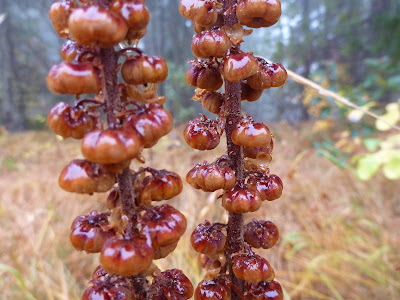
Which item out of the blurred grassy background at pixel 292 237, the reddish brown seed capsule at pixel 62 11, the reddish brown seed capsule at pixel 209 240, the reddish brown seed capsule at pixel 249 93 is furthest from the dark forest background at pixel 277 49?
the reddish brown seed capsule at pixel 62 11

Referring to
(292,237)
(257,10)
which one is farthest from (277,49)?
(257,10)

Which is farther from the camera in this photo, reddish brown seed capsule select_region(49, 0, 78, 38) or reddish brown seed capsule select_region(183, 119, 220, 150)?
reddish brown seed capsule select_region(183, 119, 220, 150)

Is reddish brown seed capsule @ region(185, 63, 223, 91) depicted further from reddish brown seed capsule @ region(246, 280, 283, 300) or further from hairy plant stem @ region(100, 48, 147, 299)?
reddish brown seed capsule @ region(246, 280, 283, 300)

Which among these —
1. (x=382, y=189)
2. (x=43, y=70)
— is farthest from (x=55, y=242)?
(x=43, y=70)

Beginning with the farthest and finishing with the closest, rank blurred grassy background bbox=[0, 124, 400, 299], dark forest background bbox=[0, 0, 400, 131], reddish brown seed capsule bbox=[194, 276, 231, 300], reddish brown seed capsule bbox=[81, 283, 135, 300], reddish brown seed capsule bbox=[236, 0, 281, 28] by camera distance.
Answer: dark forest background bbox=[0, 0, 400, 131] < blurred grassy background bbox=[0, 124, 400, 299] < reddish brown seed capsule bbox=[194, 276, 231, 300] < reddish brown seed capsule bbox=[236, 0, 281, 28] < reddish brown seed capsule bbox=[81, 283, 135, 300]

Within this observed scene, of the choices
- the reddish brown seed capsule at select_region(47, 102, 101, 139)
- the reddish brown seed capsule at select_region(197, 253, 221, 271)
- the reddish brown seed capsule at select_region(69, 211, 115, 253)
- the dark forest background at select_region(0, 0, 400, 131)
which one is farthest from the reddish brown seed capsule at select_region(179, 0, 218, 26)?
the dark forest background at select_region(0, 0, 400, 131)

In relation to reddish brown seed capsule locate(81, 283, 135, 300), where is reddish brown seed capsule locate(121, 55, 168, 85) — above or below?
above

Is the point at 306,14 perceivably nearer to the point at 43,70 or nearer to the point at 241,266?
the point at 241,266
